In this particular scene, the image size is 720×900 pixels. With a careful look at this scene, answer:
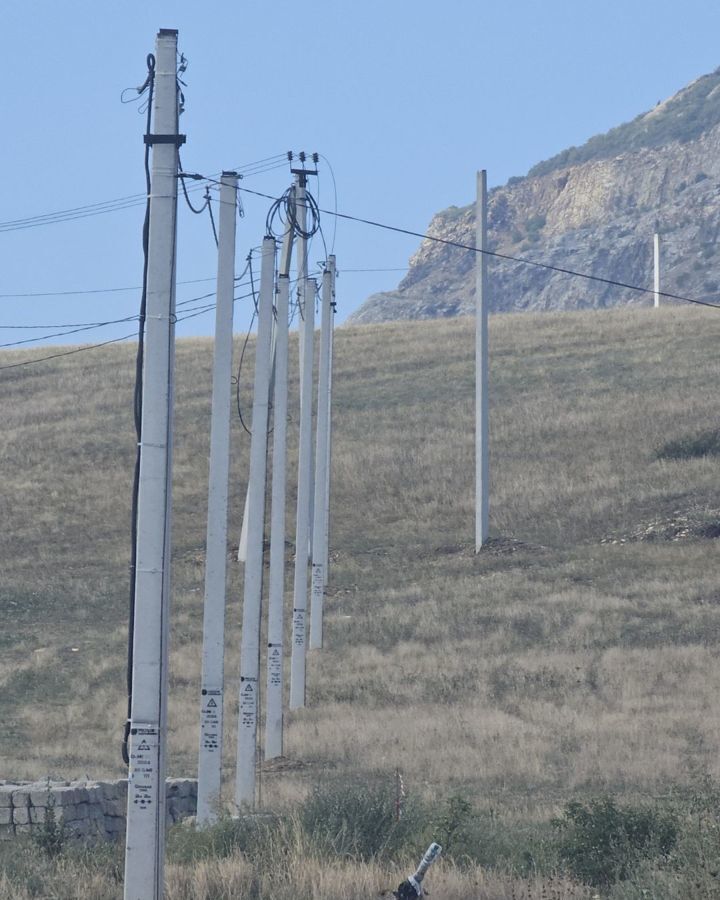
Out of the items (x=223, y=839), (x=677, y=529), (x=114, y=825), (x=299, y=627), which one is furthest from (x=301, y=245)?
(x=677, y=529)

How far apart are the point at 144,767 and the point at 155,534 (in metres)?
1.56

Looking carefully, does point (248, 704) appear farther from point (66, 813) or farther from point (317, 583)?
point (317, 583)

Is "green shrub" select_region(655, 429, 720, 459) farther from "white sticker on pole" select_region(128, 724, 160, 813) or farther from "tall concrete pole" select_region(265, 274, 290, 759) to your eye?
"white sticker on pole" select_region(128, 724, 160, 813)

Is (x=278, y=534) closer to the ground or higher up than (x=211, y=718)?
higher up

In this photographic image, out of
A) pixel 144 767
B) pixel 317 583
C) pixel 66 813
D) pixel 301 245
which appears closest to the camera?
pixel 144 767

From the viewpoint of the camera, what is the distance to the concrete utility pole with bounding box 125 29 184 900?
380 inches

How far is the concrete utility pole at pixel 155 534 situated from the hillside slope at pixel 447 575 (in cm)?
801

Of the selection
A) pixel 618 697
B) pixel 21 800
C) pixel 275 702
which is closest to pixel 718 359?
pixel 618 697

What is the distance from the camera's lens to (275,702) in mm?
20578

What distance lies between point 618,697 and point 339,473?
75.3 feet

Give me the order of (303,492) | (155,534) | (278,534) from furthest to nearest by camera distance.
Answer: (303,492), (278,534), (155,534)

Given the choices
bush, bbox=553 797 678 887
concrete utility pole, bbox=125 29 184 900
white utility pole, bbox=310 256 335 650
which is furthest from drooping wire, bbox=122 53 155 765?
white utility pole, bbox=310 256 335 650

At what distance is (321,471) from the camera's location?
98.8 feet

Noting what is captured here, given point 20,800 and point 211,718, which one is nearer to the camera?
point 20,800
